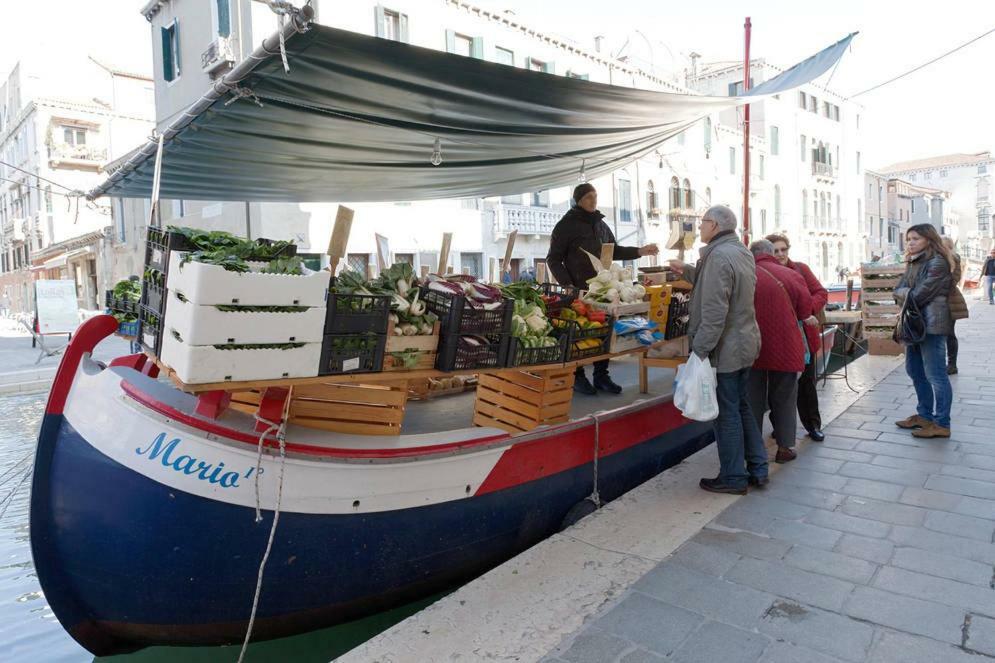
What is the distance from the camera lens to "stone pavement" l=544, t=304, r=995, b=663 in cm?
260

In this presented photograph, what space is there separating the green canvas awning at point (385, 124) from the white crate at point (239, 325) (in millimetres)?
1341

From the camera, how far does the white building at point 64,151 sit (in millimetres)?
28297

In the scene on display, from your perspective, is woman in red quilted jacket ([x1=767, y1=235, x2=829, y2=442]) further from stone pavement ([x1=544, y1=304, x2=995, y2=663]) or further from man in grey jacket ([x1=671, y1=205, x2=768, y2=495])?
man in grey jacket ([x1=671, y1=205, x2=768, y2=495])

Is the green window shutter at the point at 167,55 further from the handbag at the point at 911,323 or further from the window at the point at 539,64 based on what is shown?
the handbag at the point at 911,323

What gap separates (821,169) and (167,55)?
39.5 metres

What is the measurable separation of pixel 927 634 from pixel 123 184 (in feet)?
20.3

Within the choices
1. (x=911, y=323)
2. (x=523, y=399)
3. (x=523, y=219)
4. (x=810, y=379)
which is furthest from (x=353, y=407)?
(x=523, y=219)

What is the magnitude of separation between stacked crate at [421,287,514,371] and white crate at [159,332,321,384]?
0.79m

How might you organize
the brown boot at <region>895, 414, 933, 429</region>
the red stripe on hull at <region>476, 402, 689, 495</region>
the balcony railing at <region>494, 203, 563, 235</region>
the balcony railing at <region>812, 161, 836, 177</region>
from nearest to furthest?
the red stripe on hull at <region>476, 402, 689, 495</region> < the brown boot at <region>895, 414, 933, 429</region> < the balcony railing at <region>494, 203, 563, 235</region> < the balcony railing at <region>812, 161, 836, 177</region>

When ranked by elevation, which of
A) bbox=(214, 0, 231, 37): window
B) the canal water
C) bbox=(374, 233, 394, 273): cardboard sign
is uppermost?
bbox=(214, 0, 231, 37): window

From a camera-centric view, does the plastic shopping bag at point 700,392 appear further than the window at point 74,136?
No

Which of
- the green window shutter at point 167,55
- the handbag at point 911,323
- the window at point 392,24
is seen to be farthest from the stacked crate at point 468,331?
the green window shutter at point 167,55

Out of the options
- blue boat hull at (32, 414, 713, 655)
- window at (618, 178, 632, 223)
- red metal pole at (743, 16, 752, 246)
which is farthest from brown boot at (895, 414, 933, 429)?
window at (618, 178, 632, 223)

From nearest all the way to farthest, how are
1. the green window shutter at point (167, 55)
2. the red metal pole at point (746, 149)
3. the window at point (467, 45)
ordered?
1. the red metal pole at point (746, 149)
2. the green window shutter at point (167, 55)
3. the window at point (467, 45)
